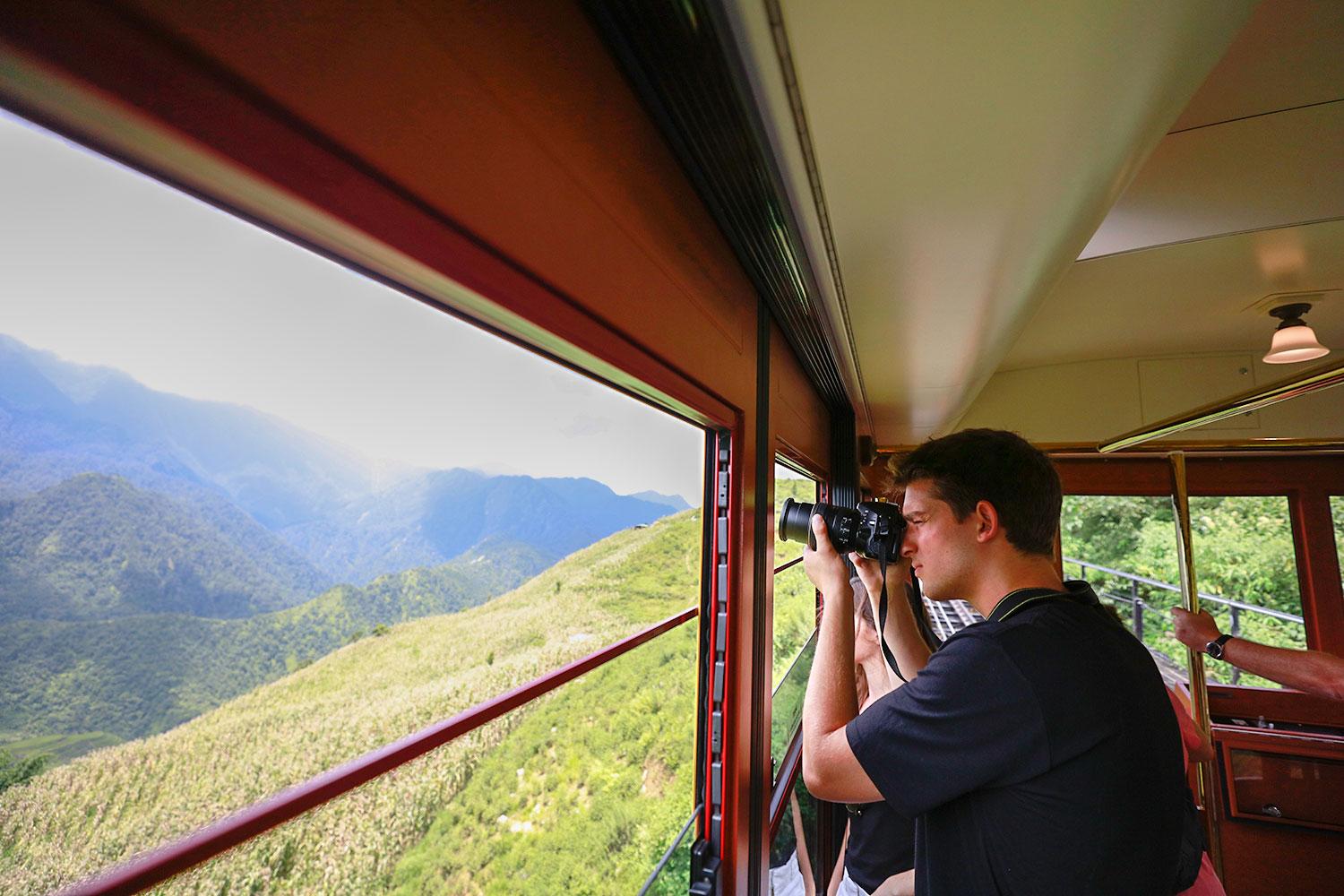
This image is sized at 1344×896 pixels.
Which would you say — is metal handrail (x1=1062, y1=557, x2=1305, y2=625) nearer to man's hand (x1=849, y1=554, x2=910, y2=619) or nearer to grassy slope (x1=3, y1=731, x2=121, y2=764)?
man's hand (x1=849, y1=554, x2=910, y2=619)

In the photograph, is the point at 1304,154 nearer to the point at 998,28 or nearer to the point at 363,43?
the point at 998,28

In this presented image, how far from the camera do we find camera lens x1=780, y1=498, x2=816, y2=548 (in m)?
1.36

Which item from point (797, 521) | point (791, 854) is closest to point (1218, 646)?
point (797, 521)

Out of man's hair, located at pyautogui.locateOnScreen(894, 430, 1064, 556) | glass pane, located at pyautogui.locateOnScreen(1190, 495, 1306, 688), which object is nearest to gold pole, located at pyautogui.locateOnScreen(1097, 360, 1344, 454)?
man's hair, located at pyautogui.locateOnScreen(894, 430, 1064, 556)

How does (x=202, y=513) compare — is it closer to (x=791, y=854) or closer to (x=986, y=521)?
(x=986, y=521)

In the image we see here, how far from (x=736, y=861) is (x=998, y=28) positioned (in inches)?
68.4

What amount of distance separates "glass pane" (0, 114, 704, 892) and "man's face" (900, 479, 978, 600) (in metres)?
0.91

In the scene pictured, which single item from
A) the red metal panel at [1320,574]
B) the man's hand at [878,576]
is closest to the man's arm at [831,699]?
the man's hand at [878,576]

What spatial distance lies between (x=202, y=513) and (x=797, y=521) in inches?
47.5

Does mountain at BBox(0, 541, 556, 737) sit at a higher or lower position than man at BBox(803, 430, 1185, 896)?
higher

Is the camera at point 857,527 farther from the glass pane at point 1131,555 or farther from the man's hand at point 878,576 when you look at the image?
the glass pane at point 1131,555

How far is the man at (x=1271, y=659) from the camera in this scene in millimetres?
1658

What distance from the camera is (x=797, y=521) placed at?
1.40 m

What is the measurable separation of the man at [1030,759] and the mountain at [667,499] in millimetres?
575
